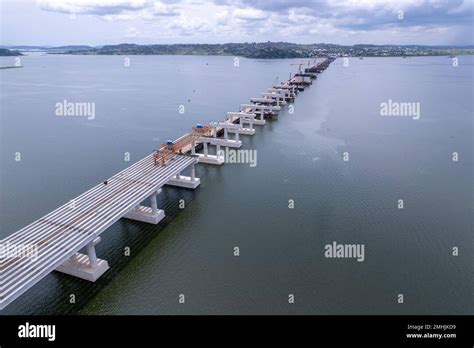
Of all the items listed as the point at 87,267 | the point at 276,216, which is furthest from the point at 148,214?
the point at 276,216

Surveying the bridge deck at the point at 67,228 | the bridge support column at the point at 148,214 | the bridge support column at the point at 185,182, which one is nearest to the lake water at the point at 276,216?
the bridge support column at the point at 148,214

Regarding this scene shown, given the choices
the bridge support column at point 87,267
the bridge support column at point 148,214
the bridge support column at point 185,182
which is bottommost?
the bridge support column at point 87,267

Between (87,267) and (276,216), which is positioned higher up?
(276,216)

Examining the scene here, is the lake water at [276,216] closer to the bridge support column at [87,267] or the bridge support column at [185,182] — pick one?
the bridge support column at [87,267]

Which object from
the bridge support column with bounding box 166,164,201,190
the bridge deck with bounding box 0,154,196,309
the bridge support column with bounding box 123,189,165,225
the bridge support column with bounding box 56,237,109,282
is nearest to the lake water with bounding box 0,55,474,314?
the bridge support column with bounding box 56,237,109,282

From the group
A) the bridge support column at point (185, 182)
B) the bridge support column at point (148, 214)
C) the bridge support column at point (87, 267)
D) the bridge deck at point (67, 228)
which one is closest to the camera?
the bridge deck at point (67, 228)

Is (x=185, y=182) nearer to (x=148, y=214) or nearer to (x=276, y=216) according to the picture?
(x=148, y=214)
